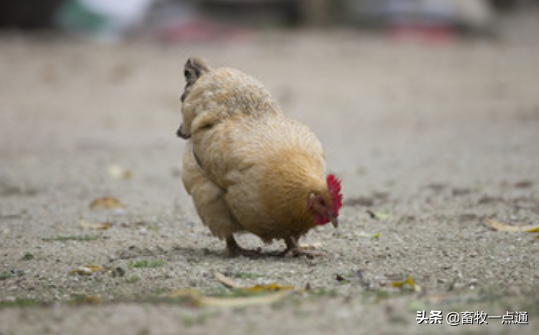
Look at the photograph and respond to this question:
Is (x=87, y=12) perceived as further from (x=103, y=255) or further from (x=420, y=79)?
(x=103, y=255)

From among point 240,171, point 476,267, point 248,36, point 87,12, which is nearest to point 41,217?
point 240,171

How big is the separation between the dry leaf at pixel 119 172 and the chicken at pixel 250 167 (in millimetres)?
3065

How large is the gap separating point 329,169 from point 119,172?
7.34 ft

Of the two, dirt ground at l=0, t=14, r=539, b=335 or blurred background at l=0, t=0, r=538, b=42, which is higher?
blurred background at l=0, t=0, r=538, b=42

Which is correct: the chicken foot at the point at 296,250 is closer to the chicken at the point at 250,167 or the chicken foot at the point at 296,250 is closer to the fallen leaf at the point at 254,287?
the chicken at the point at 250,167

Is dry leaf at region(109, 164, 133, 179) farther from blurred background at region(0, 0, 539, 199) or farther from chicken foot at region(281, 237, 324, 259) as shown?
chicken foot at region(281, 237, 324, 259)

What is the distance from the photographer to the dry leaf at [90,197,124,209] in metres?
7.02

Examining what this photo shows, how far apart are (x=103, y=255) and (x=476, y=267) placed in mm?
2311

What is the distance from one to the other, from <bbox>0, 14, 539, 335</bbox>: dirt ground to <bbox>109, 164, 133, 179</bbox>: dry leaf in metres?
0.12

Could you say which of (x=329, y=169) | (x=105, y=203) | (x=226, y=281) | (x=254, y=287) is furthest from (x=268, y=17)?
(x=254, y=287)

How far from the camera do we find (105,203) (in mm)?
7059

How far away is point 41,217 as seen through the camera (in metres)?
6.67

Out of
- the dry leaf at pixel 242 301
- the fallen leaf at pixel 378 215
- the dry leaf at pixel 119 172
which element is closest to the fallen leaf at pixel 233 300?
the dry leaf at pixel 242 301

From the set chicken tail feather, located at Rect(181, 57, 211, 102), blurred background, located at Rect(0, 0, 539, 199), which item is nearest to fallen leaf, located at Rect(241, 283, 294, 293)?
chicken tail feather, located at Rect(181, 57, 211, 102)
